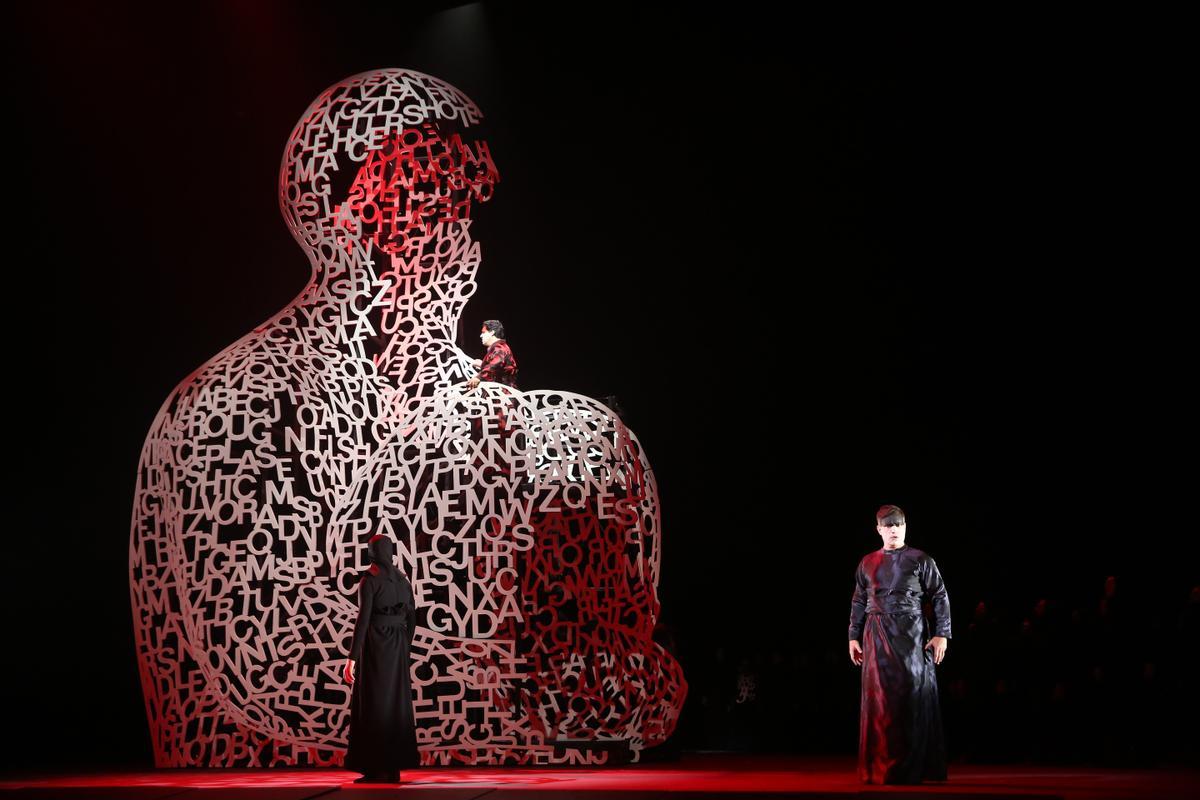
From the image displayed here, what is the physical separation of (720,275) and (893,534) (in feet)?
12.0

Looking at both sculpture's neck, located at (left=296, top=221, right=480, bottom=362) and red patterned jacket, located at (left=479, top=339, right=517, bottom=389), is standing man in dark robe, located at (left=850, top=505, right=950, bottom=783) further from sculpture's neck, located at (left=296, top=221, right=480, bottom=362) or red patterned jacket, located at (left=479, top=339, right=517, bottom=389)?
sculpture's neck, located at (left=296, top=221, right=480, bottom=362)

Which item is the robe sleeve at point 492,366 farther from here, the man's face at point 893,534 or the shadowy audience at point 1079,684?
the shadowy audience at point 1079,684

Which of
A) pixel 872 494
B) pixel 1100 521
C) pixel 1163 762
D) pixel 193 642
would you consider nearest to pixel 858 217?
pixel 872 494

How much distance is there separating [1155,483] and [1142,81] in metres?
2.38

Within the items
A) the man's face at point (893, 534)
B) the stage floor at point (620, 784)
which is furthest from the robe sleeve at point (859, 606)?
the stage floor at point (620, 784)

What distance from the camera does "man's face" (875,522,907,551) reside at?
5.96 meters

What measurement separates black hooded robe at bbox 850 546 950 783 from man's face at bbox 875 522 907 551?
0.11ft

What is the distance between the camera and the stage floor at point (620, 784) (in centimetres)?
527

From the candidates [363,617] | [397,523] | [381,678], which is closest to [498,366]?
[397,523]

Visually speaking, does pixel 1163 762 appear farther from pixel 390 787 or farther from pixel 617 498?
pixel 390 787

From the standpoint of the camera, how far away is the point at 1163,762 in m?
6.95

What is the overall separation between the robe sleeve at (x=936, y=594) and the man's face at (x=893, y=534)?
15 cm

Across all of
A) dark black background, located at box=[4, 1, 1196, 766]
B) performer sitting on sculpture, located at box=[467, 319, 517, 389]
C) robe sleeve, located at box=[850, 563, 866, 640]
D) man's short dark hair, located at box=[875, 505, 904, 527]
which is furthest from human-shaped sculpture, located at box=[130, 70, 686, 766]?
dark black background, located at box=[4, 1, 1196, 766]

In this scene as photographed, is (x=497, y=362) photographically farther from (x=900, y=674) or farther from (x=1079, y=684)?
Result: (x=1079, y=684)
